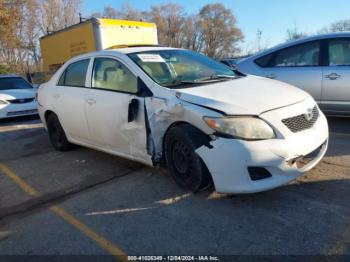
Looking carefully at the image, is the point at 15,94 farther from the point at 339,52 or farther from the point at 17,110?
the point at 339,52

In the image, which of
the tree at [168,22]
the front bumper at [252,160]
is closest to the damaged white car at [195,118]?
the front bumper at [252,160]

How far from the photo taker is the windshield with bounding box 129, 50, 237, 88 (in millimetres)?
4000

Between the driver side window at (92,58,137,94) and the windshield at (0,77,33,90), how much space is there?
6942mm

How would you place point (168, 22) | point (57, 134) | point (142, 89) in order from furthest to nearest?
point (168, 22)
point (57, 134)
point (142, 89)

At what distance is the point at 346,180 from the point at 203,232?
70.1 inches

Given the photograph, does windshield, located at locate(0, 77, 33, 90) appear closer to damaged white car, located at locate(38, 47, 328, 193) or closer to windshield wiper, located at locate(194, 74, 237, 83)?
damaged white car, located at locate(38, 47, 328, 193)

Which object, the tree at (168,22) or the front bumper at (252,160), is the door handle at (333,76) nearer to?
the front bumper at (252,160)

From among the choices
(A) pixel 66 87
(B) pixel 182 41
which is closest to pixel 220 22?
(B) pixel 182 41

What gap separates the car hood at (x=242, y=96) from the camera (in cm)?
325

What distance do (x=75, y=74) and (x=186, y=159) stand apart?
261 centimetres

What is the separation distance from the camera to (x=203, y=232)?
9.67 feet

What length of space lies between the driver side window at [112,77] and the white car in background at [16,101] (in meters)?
5.62

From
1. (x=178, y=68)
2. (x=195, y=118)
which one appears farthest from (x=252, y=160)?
(x=178, y=68)

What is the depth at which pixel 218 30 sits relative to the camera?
66688 mm
